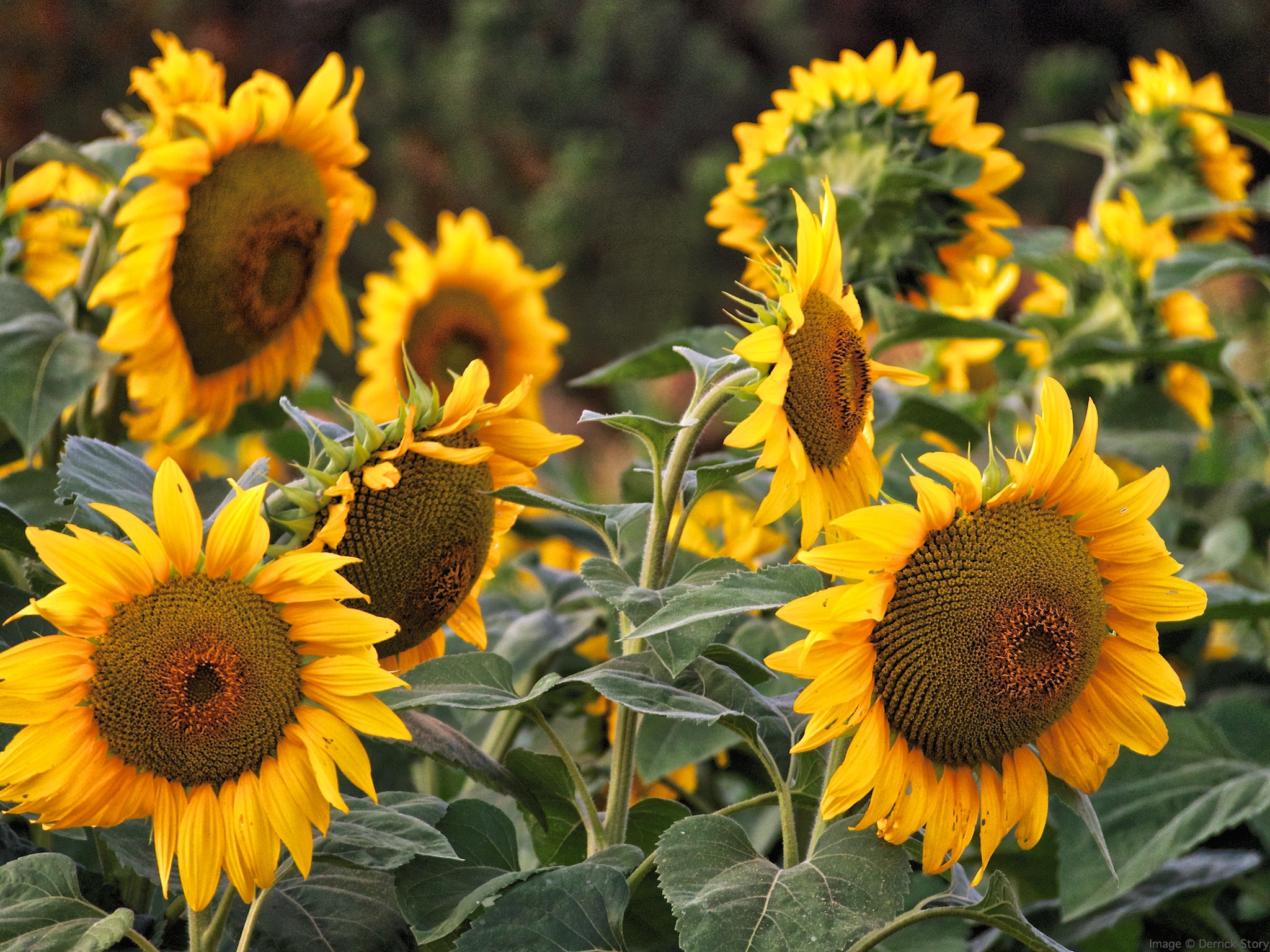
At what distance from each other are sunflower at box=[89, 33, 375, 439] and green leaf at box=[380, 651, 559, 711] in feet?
1.39

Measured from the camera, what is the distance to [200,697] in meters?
0.47

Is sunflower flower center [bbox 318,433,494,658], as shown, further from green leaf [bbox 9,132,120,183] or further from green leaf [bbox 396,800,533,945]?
green leaf [bbox 9,132,120,183]

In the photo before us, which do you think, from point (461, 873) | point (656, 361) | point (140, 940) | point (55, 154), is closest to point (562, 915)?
point (461, 873)

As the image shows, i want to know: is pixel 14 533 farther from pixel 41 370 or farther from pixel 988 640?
pixel 988 640

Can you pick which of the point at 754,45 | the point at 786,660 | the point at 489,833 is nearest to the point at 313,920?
the point at 489,833

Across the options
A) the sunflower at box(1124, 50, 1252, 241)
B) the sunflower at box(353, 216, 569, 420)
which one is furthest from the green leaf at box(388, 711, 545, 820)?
the sunflower at box(1124, 50, 1252, 241)

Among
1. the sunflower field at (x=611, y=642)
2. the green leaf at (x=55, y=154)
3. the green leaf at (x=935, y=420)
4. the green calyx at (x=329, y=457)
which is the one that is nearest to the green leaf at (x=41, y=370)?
the sunflower field at (x=611, y=642)

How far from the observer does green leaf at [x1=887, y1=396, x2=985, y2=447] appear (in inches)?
35.3

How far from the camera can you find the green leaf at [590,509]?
1.73 ft

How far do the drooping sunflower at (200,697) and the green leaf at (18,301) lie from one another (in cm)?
44

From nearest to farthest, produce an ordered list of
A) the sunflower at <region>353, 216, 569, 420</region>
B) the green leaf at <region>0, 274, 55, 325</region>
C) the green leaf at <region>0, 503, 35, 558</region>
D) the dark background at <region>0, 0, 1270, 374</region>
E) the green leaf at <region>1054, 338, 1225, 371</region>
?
the green leaf at <region>0, 503, 35, 558</region>
the green leaf at <region>0, 274, 55, 325</region>
the green leaf at <region>1054, 338, 1225, 371</region>
the sunflower at <region>353, 216, 569, 420</region>
the dark background at <region>0, 0, 1270, 374</region>

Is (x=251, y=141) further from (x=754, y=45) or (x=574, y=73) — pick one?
(x=754, y=45)

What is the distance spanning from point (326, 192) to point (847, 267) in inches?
16.1

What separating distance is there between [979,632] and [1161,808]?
1.35 ft
